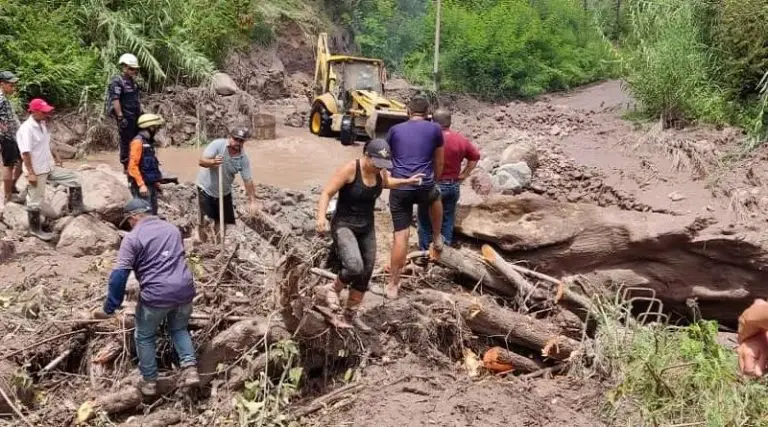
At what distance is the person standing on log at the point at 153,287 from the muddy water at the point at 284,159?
7.19 metres

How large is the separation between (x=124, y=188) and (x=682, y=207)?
309 inches

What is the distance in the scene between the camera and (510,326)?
578 centimetres

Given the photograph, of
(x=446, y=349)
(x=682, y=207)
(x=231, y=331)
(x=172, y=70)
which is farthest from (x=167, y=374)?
(x=172, y=70)

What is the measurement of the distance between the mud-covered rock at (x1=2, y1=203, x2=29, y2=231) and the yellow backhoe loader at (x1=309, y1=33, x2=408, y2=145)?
7283mm

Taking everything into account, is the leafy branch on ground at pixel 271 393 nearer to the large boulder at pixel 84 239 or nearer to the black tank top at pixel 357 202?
the black tank top at pixel 357 202

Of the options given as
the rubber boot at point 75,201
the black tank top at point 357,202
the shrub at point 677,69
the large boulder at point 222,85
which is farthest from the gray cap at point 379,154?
the large boulder at point 222,85

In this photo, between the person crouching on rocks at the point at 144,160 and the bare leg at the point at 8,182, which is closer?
the person crouching on rocks at the point at 144,160

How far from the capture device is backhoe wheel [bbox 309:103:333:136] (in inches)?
587

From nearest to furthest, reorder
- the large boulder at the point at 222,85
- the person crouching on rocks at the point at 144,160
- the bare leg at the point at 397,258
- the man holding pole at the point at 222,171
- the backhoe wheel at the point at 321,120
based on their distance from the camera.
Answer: the bare leg at the point at 397,258
the man holding pole at the point at 222,171
the person crouching on rocks at the point at 144,160
the backhoe wheel at the point at 321,120
the large boulder at the point at 222,85

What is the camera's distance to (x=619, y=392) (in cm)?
492

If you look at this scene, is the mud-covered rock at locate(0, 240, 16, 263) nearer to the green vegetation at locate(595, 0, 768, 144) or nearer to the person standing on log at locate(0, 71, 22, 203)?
the person standing on log at locate(0, 71, 22, 203)

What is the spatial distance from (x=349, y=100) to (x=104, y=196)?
740 cm

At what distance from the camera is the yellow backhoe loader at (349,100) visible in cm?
1401

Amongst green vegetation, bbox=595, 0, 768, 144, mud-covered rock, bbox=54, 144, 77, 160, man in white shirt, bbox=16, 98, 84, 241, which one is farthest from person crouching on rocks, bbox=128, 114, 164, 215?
green vegetation, bbox=595, 0, 768, 144
